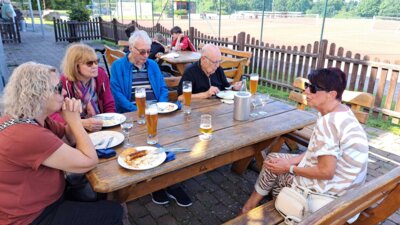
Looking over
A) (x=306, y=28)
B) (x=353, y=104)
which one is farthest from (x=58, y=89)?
(x=306, y=28)

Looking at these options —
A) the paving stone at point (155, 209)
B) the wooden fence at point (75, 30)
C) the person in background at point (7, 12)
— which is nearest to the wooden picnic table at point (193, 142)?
the paving stone at point (155, 209)

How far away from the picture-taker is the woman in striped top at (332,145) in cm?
176

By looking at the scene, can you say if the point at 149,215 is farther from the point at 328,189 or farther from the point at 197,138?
the point at 328,189

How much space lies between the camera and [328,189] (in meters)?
1.88

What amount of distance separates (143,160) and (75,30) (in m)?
15.5

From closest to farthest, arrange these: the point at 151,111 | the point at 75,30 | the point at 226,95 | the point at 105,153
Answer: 1. the point at 105,153
2. the point at 151,111
3. the point at 226,95
4. the point at 75,30

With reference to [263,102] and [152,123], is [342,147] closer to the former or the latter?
[263,102]

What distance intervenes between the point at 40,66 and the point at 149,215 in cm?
164

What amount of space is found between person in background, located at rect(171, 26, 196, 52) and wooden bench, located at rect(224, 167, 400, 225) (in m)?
5.55

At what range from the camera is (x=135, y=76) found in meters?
3.34

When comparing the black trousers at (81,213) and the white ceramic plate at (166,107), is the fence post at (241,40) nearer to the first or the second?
the white ceramic plate at (166,107)

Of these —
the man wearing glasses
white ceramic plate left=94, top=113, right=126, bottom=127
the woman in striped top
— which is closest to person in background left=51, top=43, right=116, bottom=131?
white ceramic plate left=94, top=113, right=126, bottom=127

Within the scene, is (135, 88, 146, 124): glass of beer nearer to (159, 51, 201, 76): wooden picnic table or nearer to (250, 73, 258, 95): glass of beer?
(250, 73, 258, 95): glass of beer

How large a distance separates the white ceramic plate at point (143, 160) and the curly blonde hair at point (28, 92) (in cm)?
52
